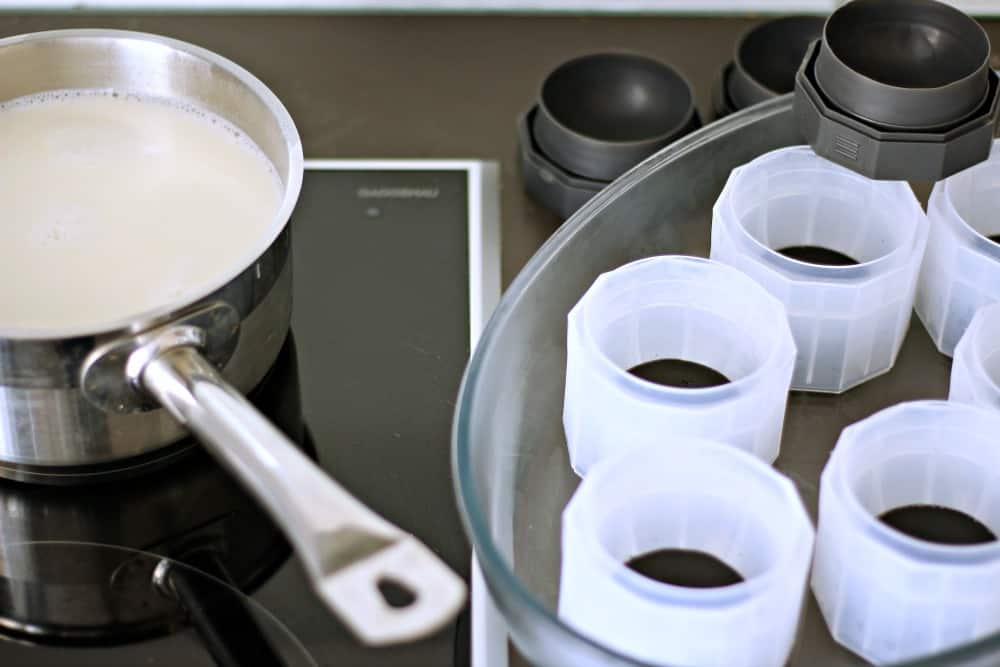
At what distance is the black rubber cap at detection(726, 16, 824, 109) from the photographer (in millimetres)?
763

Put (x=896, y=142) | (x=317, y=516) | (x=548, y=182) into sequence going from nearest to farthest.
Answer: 1. (x=317, y=516)
2. (x=896, y=142)
3. (x=548, y=182)

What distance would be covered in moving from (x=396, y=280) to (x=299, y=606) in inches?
8.0

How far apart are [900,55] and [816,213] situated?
0.26ft

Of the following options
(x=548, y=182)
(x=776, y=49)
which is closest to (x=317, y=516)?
(x=548, y=182)

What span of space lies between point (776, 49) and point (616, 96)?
10cm

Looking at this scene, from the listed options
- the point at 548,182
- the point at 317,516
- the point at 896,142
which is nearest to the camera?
the point at 317,516

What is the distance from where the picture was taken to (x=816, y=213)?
2.10 ft

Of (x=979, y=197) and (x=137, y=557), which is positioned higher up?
(x=979, y=197)

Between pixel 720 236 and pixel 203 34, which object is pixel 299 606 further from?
pixel 203 34

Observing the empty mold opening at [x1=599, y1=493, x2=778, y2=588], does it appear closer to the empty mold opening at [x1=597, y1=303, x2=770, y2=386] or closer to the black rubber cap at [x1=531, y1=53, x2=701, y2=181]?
the empty mold opening at [x1=597, y1=303, x2=770, y2=386]

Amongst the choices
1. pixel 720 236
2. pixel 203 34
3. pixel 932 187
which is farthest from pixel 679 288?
pixel 203 34

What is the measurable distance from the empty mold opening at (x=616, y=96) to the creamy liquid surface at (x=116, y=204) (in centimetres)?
18

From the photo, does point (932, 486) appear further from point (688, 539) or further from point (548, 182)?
point (548, 182)

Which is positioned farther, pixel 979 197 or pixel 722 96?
pixel 722 96
